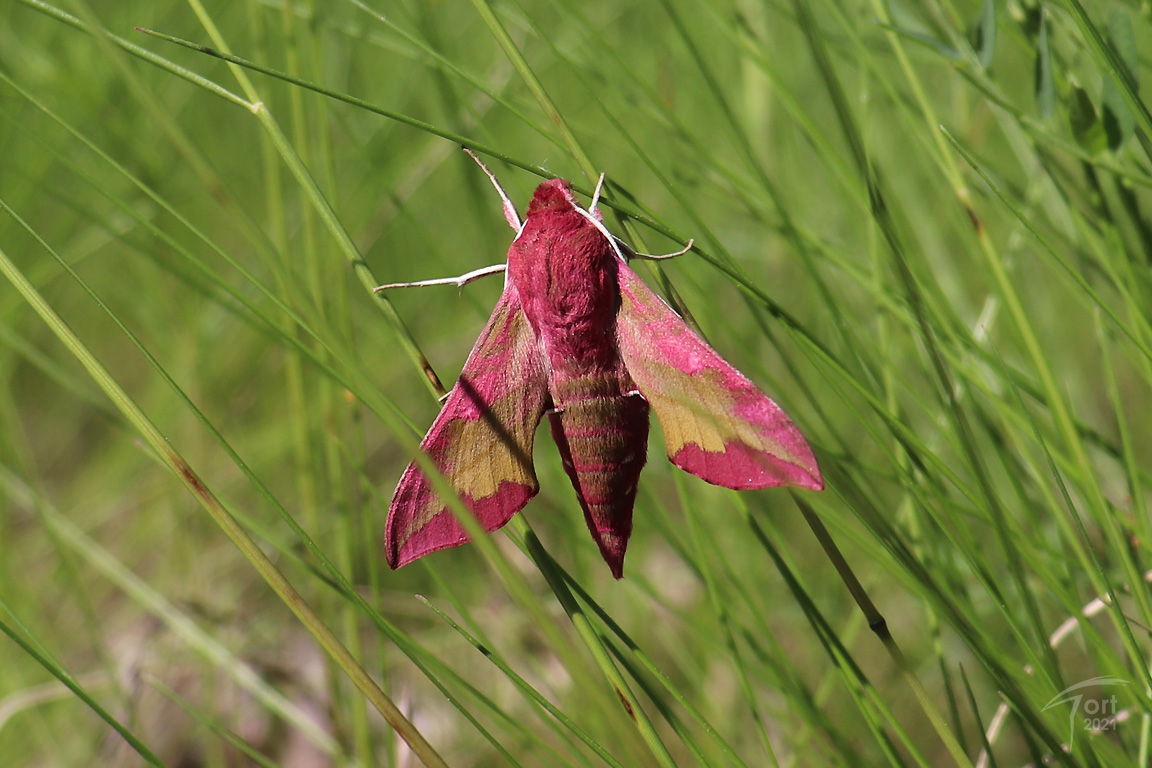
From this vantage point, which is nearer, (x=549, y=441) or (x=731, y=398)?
(x=731, y=398)

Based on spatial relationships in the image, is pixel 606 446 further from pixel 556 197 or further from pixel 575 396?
pixel 556 197

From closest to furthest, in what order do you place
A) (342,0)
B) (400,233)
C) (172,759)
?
(172,759) → (400,233) → (342,0)

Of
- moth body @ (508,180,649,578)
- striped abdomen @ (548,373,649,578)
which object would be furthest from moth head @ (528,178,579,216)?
striped abdomen @ (548,373,649,578)

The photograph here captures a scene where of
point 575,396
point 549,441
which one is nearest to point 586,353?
point 575,396

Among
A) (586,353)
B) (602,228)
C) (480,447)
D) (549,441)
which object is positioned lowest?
(549,441)

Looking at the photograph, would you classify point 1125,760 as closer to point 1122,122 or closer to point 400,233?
point 1122,122

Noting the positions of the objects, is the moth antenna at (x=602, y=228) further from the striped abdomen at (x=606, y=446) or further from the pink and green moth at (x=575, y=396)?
the striped abdomen at (x=606, y=446)

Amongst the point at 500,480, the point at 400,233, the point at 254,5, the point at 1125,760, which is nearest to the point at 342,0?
the point at 400,233

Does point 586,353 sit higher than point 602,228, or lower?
lower
